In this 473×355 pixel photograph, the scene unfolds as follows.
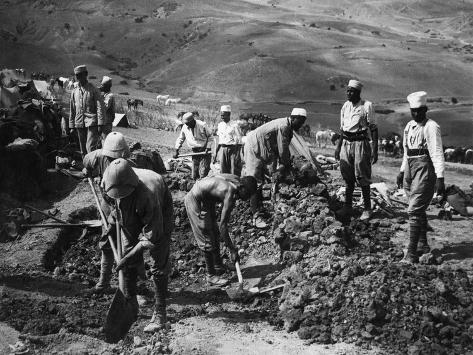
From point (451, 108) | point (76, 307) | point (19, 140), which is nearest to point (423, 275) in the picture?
point (76, 307)

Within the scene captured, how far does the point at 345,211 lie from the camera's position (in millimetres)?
7910

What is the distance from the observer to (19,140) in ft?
31.7

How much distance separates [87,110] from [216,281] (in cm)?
335

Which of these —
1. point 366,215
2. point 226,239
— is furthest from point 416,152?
point 226,239

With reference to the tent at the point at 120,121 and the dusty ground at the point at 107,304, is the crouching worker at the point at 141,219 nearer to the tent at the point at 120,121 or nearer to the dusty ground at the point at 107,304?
the dusty ground at the point at 107,304

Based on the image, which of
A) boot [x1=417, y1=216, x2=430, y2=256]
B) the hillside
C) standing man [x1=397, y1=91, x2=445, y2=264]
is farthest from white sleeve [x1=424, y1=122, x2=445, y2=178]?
the hillside

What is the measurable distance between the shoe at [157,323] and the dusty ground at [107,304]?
78 mm

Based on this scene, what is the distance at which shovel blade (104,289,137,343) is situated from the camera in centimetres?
493

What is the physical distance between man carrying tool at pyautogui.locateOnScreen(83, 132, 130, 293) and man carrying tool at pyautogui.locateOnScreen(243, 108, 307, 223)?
2023 mm

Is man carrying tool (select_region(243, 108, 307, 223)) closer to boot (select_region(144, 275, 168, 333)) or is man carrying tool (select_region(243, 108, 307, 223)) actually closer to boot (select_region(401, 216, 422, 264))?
boot (select_region(401, 216, 422, 264))

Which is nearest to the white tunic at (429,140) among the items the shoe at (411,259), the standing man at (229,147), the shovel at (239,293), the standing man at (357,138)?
the shoe at (411,259)

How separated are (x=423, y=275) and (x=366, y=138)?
2246mm

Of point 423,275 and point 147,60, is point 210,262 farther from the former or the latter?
point 147,60

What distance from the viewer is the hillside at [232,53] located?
44.9m
